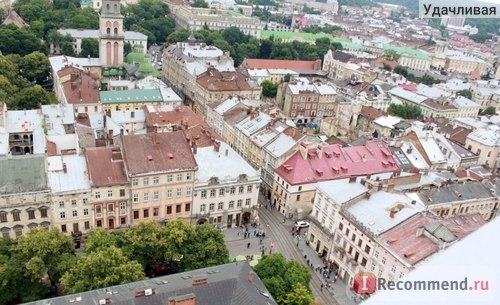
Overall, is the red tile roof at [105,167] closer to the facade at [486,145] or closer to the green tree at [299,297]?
the green tree at [299,297]

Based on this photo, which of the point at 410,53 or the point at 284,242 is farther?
the point at 410,53

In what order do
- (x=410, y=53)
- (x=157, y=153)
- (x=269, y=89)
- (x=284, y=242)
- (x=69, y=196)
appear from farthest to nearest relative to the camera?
1. (x=410, y=53)
2. (x=269, y=89)
3. (x=284, y=242)
4. (x=157, y=153)
5. (x=69, y=196)

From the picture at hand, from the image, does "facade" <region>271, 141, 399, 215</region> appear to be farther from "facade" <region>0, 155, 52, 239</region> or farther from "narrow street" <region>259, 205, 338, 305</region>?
"facade" <region>0, 155, 52, 239</region>

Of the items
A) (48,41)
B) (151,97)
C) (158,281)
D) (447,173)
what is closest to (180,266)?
(158,281)

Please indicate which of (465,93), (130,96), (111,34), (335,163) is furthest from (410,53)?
(335,163)

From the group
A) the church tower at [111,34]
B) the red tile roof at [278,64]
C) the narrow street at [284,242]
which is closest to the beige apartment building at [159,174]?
the narrow street at [284,242]

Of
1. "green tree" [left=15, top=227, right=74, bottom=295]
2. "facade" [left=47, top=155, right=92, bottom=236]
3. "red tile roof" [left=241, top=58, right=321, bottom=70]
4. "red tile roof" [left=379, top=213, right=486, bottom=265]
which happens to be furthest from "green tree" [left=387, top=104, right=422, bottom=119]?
"green tree" [left=15, top=227, right=74, bottom=295]

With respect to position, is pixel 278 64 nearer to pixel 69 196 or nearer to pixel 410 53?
pixel 410 53
